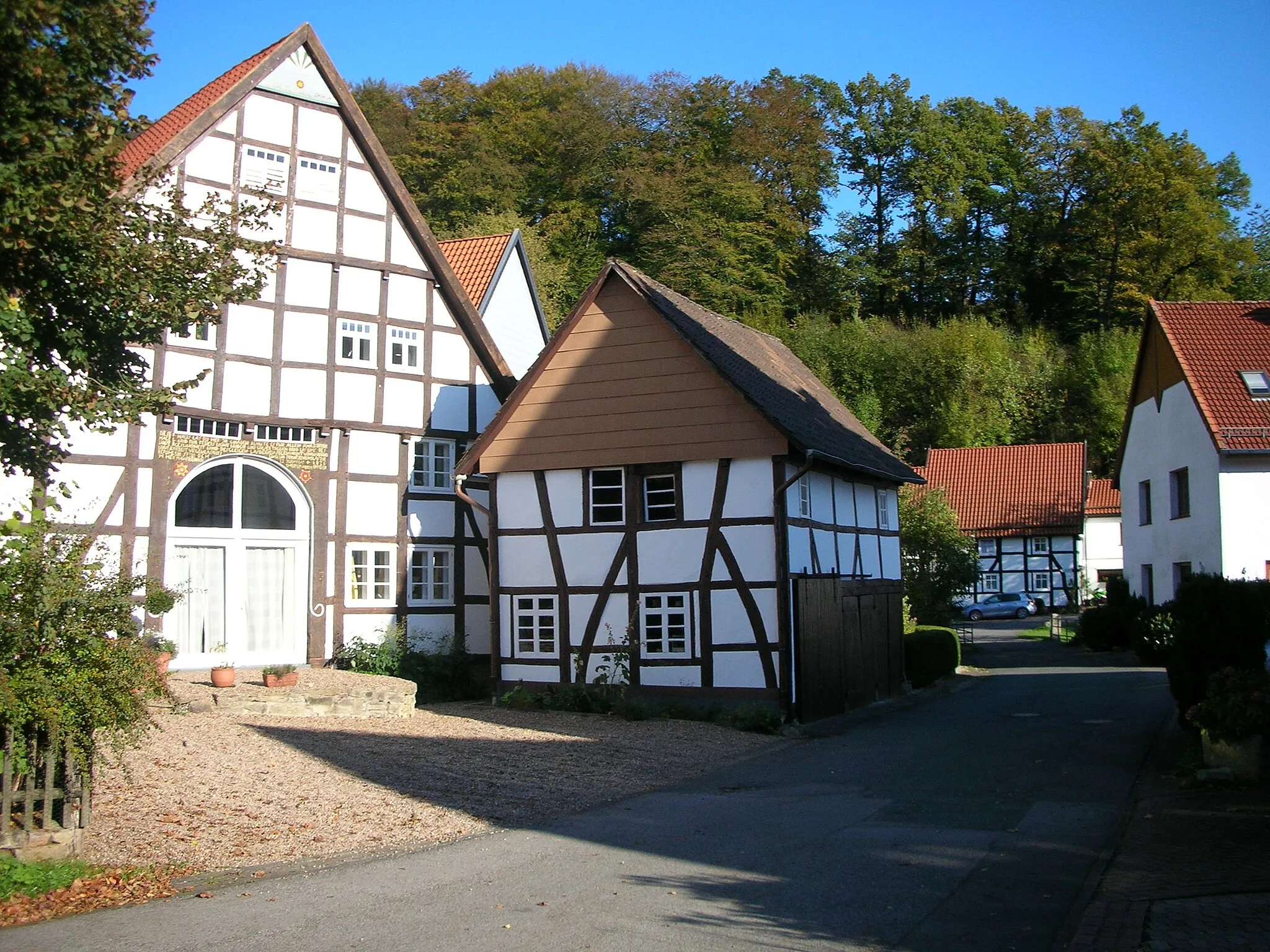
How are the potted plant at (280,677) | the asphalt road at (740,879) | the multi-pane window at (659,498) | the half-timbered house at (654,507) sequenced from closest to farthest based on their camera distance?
the asphalt road at (740,879), the potted plant at (280,677), the half-timbered house at (654,507), the multi-pane window at (659,498)

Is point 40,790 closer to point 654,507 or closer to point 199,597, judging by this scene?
point 199,597

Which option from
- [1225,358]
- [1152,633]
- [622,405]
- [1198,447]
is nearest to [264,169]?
[622,405]

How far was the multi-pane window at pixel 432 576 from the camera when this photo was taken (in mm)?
22828

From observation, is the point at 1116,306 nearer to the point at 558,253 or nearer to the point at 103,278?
the point at 558,253

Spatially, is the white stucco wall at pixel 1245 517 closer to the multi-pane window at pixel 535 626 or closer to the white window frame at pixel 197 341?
the multi-pane window at pixel 535 626

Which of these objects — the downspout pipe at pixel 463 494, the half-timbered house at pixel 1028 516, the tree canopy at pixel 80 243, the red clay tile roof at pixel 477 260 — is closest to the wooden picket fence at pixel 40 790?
the tree canopy at pixel 80 243

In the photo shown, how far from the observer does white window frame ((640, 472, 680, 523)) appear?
19.7 meters

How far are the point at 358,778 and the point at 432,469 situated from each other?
11183 millimetres

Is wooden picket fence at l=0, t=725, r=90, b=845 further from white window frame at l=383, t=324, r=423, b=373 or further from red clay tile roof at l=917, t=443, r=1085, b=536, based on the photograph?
red clay tile roof at l=917, t=443, r=1085, b=536

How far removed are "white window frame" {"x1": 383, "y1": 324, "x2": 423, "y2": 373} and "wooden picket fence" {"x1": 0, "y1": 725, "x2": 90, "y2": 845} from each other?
1465 cm

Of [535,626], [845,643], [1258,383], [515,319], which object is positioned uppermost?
[515,319]

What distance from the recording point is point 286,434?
21438 mm

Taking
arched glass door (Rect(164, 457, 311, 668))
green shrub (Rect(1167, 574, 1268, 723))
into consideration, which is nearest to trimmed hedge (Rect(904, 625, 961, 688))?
green shrub (Rect(1167, 574, 1268, 723))

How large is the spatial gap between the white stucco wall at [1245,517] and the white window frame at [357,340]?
1997 centimetres
